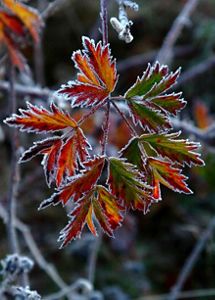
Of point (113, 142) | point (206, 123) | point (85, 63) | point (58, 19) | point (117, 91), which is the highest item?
point (58, 19)

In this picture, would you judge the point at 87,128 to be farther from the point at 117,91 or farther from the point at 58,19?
the point at 58,19

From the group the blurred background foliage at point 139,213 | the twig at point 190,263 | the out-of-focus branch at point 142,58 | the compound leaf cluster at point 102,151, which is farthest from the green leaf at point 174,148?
the out-of-focus branch at point 142,58

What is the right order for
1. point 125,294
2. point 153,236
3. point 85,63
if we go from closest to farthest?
point 85,63 → point 125,294 → point 153,236

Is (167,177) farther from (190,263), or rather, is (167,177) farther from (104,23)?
(190,263)

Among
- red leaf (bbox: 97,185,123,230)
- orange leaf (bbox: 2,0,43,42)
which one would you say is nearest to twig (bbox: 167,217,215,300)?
orange leaf (bbox: 2,0,43,42)

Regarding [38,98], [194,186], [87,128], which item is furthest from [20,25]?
[194,186]

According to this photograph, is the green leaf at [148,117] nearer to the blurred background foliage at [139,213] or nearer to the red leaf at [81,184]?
the red leaf at [81,184]

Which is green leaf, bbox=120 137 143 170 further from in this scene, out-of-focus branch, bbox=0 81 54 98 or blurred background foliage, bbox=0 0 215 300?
blurred background foliage, bbox=0 0 215 300
